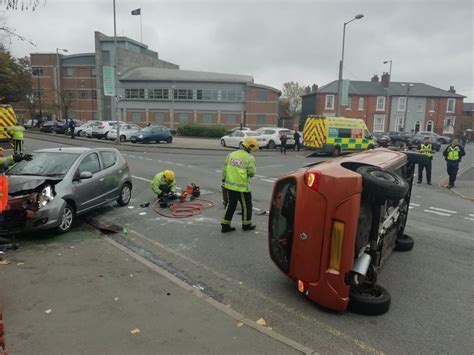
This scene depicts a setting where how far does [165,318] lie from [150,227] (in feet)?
12.2

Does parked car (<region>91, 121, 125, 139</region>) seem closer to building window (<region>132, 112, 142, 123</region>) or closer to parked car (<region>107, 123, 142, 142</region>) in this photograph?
parked car (<region>107, 123, 142, 142</region>)

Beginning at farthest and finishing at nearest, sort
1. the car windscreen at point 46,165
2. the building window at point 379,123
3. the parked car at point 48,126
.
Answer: the building window at point 379,123
the parked car at point 48,126
the car windscreen at point 46,165

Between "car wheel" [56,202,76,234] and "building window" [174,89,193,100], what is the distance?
1961 inches

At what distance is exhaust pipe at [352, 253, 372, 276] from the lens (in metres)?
3.94

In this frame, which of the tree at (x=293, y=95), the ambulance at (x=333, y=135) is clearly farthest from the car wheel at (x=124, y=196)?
the tree at (x=293, y=95)

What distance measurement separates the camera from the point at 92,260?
17.9ft

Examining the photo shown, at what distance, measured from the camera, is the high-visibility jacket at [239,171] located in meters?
6.68

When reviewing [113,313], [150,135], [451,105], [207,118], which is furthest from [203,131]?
[113,313]

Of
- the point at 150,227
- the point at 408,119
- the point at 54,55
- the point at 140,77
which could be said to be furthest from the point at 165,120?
the point at 150,227

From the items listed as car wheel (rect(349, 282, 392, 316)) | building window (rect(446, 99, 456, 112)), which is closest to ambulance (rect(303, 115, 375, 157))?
car wheel (rect(349, 282, 392, 316))

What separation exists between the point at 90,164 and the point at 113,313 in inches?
180

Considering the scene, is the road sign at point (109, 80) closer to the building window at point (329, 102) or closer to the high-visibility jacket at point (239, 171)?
the high-visibility jacket at point (239, 171)

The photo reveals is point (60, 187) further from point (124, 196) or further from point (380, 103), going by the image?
point (380, 103)

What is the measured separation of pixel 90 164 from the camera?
780cm
